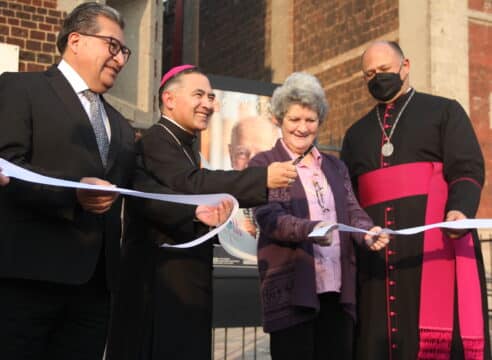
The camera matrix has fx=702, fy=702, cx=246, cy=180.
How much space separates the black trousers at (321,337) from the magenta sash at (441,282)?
46 centimetres

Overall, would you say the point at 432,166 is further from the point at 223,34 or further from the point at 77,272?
the point at 223,34

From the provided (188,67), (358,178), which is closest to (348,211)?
(358,178)

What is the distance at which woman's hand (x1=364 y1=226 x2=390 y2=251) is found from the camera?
363 centimetres

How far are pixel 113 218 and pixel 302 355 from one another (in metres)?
1.20

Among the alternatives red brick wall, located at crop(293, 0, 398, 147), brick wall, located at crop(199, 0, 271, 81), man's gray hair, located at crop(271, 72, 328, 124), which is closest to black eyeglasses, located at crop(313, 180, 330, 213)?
man's gray hair, located at crop(271, 72, 328, 124)

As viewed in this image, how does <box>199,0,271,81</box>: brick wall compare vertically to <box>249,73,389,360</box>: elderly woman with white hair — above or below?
above

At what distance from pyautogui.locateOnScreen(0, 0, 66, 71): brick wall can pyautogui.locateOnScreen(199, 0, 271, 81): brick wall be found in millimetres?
10528

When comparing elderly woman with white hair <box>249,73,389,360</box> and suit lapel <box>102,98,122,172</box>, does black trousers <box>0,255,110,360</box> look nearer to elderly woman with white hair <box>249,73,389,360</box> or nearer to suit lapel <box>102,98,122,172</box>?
suit lapel <box>102,98,122,172</box>

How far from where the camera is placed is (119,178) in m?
3.17

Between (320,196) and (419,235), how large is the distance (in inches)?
25.0

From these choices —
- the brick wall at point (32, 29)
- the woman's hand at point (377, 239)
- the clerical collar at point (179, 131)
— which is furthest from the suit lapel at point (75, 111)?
the brick wall at point (32, 29)

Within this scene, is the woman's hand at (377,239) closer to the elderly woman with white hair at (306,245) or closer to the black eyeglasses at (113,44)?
the elderly woman with white hair at (306,245)

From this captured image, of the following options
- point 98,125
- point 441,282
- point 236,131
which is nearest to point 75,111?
point 98,125

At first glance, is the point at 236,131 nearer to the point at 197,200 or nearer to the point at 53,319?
the point at 197,200
